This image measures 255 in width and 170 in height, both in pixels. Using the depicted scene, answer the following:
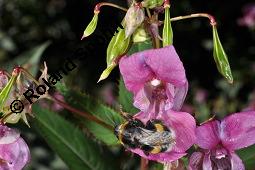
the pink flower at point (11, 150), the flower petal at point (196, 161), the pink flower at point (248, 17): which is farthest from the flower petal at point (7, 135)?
the pink flower at point (248, 17)

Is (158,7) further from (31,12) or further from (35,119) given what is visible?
(31,12)

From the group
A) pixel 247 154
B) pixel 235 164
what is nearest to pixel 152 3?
pixel 235 164

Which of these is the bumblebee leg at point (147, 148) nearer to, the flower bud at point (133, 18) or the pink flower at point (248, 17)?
the flower bud at point (133, 18)

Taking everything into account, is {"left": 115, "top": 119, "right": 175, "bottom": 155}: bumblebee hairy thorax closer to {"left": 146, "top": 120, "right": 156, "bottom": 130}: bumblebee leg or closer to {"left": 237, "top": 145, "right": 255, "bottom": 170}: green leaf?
{"left": 146, "top": 120, "right": 156, "bottom": 130}: bumblebee leg

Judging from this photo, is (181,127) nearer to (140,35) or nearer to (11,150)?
(140,35)

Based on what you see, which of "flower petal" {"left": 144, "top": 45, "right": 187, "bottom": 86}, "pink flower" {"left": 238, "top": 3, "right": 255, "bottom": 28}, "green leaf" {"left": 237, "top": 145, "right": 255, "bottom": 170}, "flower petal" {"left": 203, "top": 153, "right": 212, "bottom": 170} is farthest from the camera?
"pink flower" {"left": 238, "top": 3, "right": 255, "bottom": 28}

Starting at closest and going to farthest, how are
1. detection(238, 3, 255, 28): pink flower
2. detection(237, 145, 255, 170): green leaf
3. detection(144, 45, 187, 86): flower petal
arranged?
detection(144, 45, 187, 86): flower petal, detection(237, 145, 255, 170): green leaf, detection(238, 3, 255, 28): pink flower

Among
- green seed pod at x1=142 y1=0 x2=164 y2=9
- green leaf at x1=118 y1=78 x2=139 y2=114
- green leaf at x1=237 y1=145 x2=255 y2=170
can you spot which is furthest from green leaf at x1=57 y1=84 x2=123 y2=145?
green seed pod at x1=142 y1=0 x2=164 y2=9
